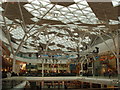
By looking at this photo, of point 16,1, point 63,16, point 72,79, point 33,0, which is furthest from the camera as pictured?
point 63,16

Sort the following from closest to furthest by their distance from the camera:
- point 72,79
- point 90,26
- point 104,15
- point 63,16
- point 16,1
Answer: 1. point 16,1
2. point 104,15
3. point 72,79
4. point 63,16
5. point 90,26

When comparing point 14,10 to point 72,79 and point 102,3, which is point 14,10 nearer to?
point 102,3

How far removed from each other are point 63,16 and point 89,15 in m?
5.47

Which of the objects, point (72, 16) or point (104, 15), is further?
point (72, 16)

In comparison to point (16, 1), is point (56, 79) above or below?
below

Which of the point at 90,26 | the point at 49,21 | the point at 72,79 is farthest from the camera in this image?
the point at 90,26

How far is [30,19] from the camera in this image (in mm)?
35531

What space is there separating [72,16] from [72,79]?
42.3ft

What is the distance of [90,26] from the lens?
4050cm

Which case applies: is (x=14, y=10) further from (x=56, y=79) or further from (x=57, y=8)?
(x=56, y=79)

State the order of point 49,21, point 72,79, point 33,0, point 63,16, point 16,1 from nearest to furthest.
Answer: point 16,1 → point 33,0 → point 72,79 → point 63,16 → point 49,21

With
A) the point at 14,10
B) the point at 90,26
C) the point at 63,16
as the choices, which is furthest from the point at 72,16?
the point at 14,10

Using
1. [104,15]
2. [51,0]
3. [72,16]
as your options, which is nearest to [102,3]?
[104,15]

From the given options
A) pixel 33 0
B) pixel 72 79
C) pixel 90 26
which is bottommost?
pixel 72 79
